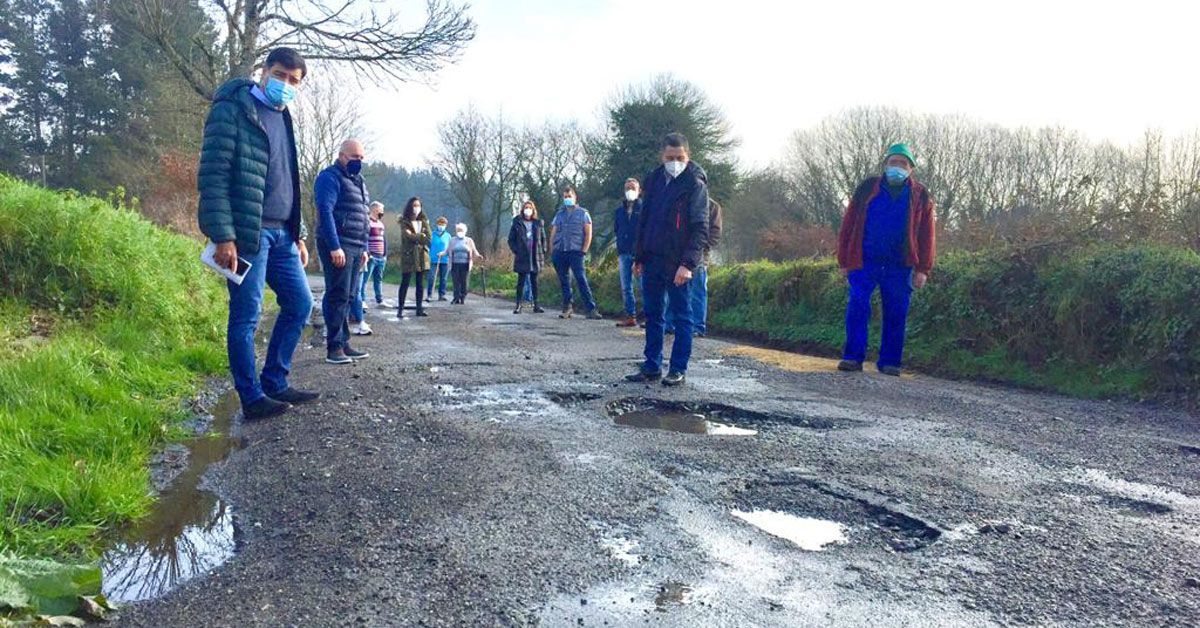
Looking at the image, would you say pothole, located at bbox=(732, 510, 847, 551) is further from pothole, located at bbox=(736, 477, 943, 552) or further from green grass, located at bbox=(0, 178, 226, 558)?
green grass, located at bbox=(0, 178, 226, 558)

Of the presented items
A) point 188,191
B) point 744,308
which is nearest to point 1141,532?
point 744,308

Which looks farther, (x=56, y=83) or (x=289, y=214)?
(x=56, y=83)

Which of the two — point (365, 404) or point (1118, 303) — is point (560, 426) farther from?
point (1118, 303)

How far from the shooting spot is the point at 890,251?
7152 mm

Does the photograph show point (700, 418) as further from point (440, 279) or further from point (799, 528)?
point (440, 279)

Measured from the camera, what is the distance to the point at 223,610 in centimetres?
226

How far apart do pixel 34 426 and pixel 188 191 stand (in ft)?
67.5

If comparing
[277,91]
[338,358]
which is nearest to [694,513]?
[277,91]

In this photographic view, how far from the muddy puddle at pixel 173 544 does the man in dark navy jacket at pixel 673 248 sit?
345cm

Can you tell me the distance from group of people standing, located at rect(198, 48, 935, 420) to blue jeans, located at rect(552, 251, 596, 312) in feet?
10.0

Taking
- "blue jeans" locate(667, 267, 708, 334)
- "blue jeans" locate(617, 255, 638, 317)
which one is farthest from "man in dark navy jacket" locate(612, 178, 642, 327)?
"blue jeans" locate(667, 267, 708, 334)

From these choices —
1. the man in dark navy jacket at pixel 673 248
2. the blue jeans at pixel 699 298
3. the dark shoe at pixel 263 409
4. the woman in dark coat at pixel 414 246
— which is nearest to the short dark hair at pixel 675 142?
the man in dark navy jacket at pixel 673 248

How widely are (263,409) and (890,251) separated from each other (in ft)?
17.0

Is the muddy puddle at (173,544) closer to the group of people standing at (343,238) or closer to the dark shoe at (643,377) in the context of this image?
the group of people standing at (343,238)
